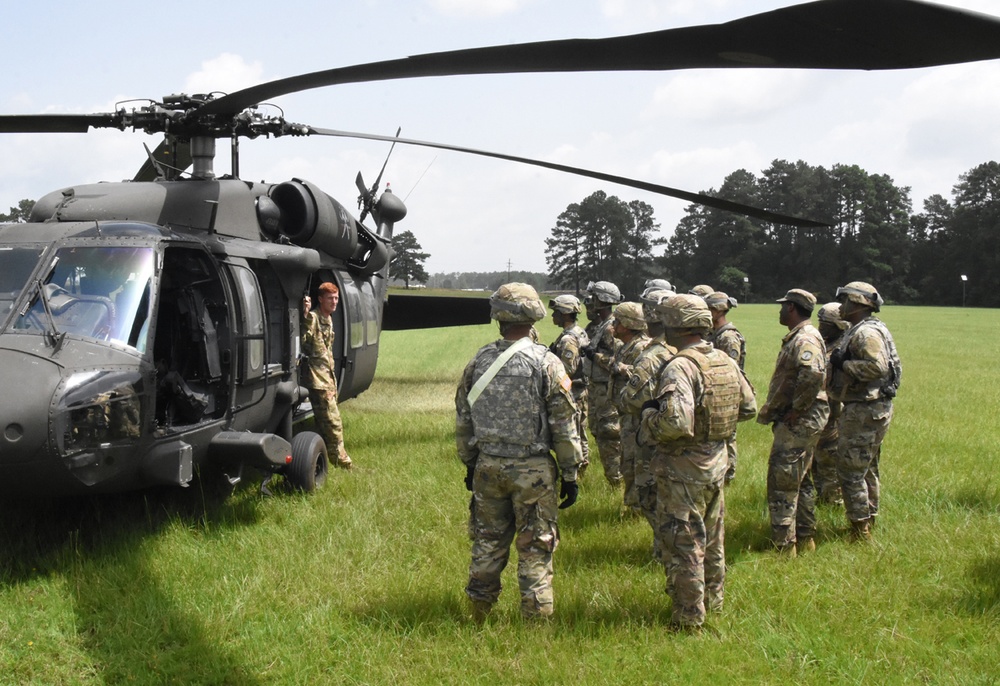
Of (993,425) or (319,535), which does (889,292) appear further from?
(319,535)

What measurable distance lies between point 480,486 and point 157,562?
2352mm

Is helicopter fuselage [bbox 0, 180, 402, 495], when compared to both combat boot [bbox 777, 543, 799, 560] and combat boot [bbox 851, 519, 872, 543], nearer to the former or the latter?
combat boot [bbox 777, 543, 799, 560]

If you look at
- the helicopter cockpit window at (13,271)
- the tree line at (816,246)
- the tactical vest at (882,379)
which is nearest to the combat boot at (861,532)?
the tactical vest at (882,379)

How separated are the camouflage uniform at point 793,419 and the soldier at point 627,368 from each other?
1.07 metres

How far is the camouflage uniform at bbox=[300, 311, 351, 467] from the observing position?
7934 mm

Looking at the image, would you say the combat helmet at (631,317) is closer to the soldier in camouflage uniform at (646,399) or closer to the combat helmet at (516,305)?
the soldier in camouflage uniform at (646,399)

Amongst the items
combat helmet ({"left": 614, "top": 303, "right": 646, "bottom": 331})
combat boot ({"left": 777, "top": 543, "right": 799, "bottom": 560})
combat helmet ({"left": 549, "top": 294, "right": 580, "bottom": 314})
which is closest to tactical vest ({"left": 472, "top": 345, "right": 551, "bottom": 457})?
combat boot ({"left": 777, "top": 543, "right": 799, "bottom": 560})

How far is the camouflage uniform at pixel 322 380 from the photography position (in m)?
7.93

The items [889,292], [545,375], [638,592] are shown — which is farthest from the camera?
[889,292]

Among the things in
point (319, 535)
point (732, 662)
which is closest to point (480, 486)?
point (732, 662)

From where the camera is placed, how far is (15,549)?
532 centimetres

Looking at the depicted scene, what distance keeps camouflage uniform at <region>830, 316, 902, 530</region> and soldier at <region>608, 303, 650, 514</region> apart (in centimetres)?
153

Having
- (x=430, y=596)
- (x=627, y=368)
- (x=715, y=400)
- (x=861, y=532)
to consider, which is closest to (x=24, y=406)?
(x=430, y=596)

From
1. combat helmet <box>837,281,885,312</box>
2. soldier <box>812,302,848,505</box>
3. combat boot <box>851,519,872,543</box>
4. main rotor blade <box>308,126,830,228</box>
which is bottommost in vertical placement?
combat boot <box>851,519,872,543</box>
